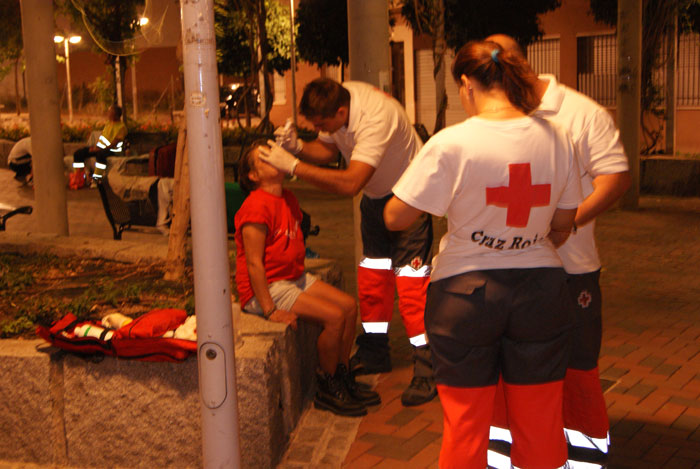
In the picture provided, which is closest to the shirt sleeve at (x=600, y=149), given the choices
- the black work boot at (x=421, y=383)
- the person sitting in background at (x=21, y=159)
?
the black work boot at (x=421, y=383)

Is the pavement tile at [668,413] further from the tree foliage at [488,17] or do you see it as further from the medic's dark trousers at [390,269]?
the tree foliage at [488,17]

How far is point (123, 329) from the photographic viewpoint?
4.34m

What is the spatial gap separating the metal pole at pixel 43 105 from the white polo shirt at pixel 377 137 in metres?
4.30

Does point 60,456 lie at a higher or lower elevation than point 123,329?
lower

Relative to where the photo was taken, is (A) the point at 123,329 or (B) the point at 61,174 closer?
(A) the point at 123,329

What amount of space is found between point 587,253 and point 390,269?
1.84 metres

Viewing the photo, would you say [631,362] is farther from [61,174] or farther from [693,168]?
[693,168]

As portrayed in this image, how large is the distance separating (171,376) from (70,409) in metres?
0.54

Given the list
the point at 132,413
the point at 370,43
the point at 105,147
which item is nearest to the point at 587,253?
the point at 132,413

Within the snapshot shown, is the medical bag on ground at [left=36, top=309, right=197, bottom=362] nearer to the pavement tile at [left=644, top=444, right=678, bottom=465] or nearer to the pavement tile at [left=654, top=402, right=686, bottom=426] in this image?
the pavement tile at [left=644, top=444, right=678, bottom=465]

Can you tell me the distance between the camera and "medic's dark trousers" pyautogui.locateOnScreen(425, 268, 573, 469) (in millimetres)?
3137

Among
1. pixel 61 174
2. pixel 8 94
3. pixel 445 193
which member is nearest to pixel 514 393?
pixel 445 193

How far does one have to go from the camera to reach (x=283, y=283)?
491 cm

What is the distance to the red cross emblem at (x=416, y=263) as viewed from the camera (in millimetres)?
5203
